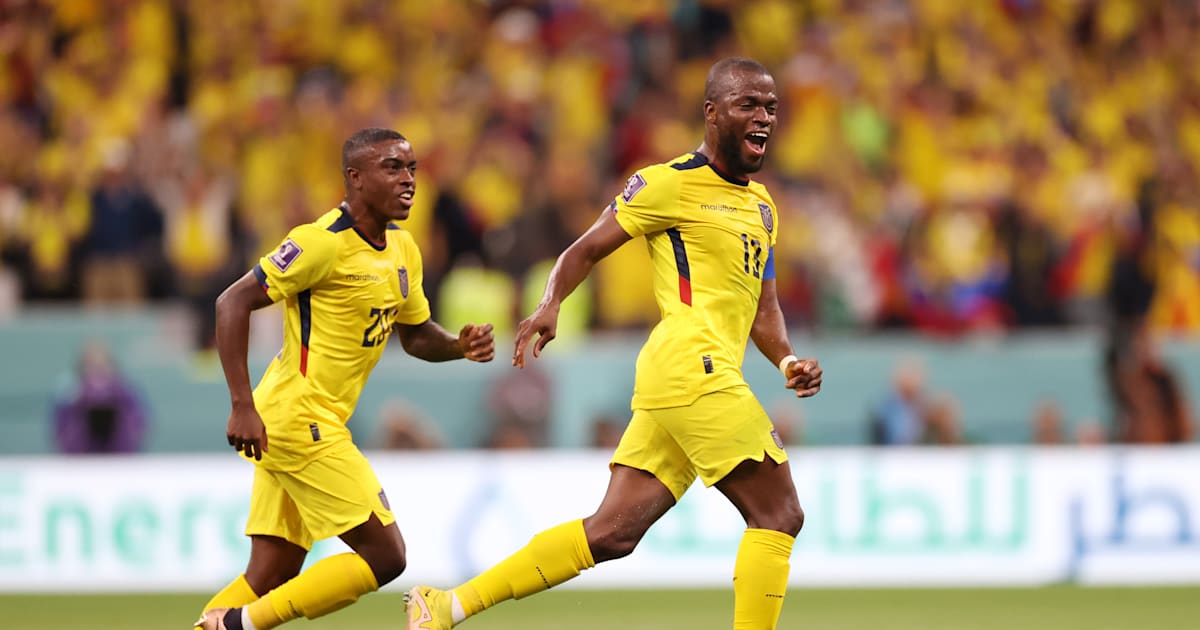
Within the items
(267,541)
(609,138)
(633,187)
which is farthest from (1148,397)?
(267,541)

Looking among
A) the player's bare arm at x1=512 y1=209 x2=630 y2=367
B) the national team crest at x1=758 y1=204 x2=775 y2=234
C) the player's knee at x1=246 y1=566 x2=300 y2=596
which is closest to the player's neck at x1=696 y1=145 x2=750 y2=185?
the national team crest at x1=758 y1=204 x2=775 y2=234

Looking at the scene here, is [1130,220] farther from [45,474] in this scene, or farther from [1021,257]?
[45,474]

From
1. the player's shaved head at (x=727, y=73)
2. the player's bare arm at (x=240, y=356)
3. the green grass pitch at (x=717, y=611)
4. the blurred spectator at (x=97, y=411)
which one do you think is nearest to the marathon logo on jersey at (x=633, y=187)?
the player's shaved head at (x=727, y=73)

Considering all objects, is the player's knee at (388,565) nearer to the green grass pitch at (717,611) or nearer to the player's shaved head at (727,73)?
the player's shaved head at (727,73)

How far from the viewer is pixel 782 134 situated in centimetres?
1549

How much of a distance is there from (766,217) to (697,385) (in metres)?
0.83

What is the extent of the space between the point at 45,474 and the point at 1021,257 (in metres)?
7.72

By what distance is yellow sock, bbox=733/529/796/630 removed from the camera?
6.44 m

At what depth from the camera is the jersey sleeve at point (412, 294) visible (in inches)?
283

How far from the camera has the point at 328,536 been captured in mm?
6723

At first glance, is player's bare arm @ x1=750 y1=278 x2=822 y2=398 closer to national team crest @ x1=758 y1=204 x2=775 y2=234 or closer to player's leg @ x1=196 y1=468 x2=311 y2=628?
national team crest @ x1=758 y1=204 x2=775 y2=234

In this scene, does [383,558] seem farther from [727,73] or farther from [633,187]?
[727,73]

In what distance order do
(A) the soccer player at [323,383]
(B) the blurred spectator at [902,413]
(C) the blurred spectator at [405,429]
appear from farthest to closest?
(B) the blurred spectator at [902,413]
(C) the blurred spectator at [405,429]
(A) the soccer player at [323,383]

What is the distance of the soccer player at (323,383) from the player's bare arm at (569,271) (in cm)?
54
